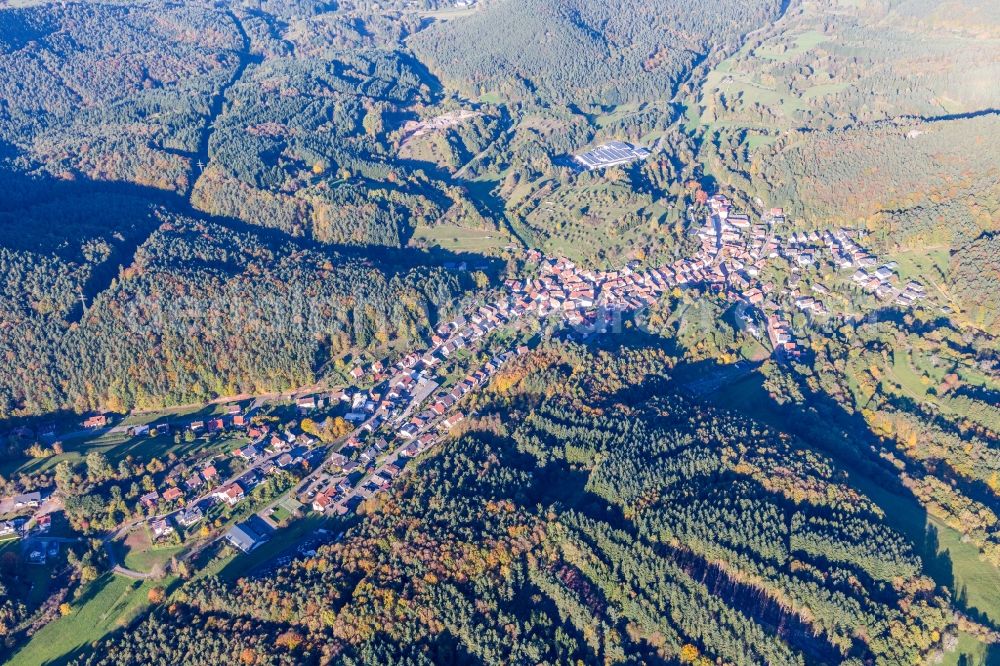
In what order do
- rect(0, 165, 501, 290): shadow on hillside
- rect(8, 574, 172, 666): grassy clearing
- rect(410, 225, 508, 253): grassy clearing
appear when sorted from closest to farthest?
rect(8, 574, 172, 666): grassy clearing, rect(0, 165, 501, 290): shadow on hillside, rect(410, 225, 508, 253): grassy clearing

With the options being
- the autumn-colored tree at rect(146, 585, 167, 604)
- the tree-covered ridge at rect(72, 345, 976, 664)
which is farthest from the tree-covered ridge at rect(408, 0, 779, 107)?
the autumn-colored tree at rect(146, 585, 167, 604)

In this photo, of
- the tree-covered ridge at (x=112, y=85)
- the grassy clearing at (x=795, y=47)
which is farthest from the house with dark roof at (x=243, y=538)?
the grassy clearing at (x=795, y=47)

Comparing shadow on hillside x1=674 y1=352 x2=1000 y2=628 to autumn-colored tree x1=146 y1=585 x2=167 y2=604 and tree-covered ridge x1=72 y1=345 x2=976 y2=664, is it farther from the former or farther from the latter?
autumn-colored tree x1=146 y1=585 x2=167 y2=604

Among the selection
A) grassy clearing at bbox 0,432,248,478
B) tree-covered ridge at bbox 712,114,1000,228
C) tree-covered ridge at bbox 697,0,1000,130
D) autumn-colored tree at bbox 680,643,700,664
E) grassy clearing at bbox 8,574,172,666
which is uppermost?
tree-covered ridge at bbox 697,0,1000,130

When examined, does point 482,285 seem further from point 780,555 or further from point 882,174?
point 882,174

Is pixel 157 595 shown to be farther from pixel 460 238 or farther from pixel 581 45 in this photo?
pixel 581 45

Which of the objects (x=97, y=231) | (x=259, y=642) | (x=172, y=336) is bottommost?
(x=259, y=642)

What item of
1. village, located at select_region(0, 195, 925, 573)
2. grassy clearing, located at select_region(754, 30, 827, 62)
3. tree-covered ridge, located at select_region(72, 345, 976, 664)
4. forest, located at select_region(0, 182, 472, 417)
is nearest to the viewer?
tree-covered ridge, located at select_region(72, 345, 976, 664)

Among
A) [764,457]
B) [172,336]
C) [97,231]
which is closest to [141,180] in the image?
[97,231]
